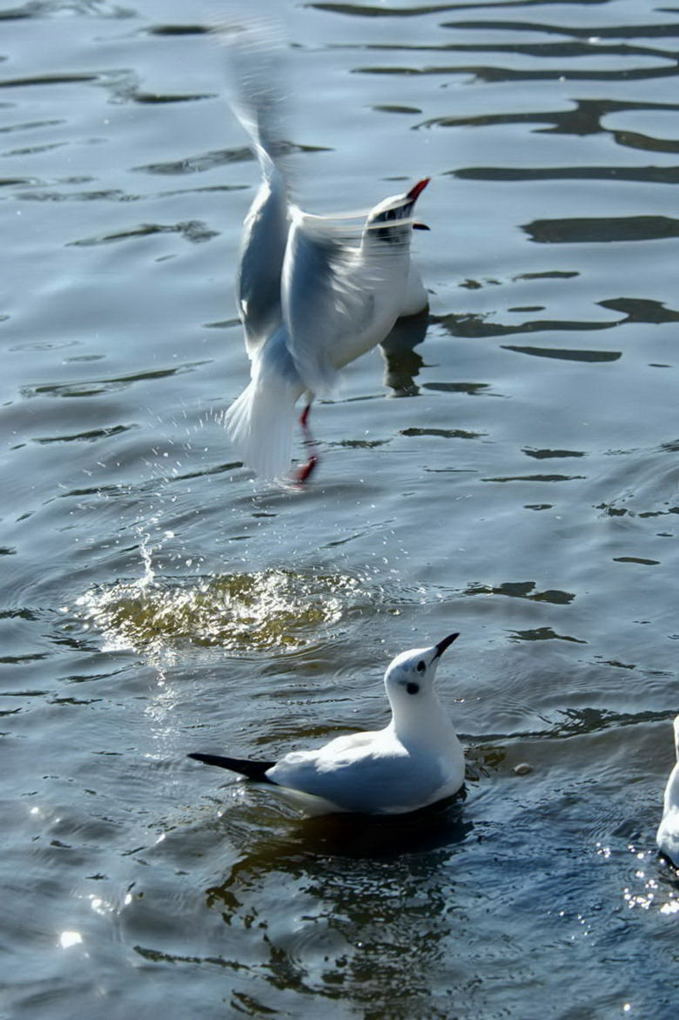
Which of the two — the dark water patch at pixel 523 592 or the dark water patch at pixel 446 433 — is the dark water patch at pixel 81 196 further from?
the dark water patch at pixel 523 592

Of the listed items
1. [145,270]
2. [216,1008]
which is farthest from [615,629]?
[145,270]

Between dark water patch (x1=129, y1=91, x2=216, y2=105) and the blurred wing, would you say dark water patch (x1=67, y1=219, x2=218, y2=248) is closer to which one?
dark water patch (x1=129, y1=91, x2=216, y2=105)

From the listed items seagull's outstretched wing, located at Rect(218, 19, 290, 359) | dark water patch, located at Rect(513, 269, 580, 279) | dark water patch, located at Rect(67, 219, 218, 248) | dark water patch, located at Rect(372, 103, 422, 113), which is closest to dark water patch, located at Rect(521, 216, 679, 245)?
dark water patch, located at Rect(513, 269, 580, 279)

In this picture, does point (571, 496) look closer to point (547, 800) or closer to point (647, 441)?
point (647, 441)

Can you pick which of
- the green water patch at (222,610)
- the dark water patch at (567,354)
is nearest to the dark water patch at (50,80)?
the dark water patch at (567,354)

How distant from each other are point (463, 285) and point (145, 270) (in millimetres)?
2094

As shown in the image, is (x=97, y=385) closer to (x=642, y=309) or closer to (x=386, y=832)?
(x=642, y=309)

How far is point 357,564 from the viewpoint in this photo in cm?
745

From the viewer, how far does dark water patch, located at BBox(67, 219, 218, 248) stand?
38.3 feet

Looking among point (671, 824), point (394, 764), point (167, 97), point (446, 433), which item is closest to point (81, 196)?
point (167, 97)

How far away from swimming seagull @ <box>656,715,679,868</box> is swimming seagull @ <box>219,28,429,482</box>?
2412mm

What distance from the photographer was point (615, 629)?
22.3 feet

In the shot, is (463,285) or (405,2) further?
(405,2)

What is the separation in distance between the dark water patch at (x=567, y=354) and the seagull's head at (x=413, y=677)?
379 centimetres
